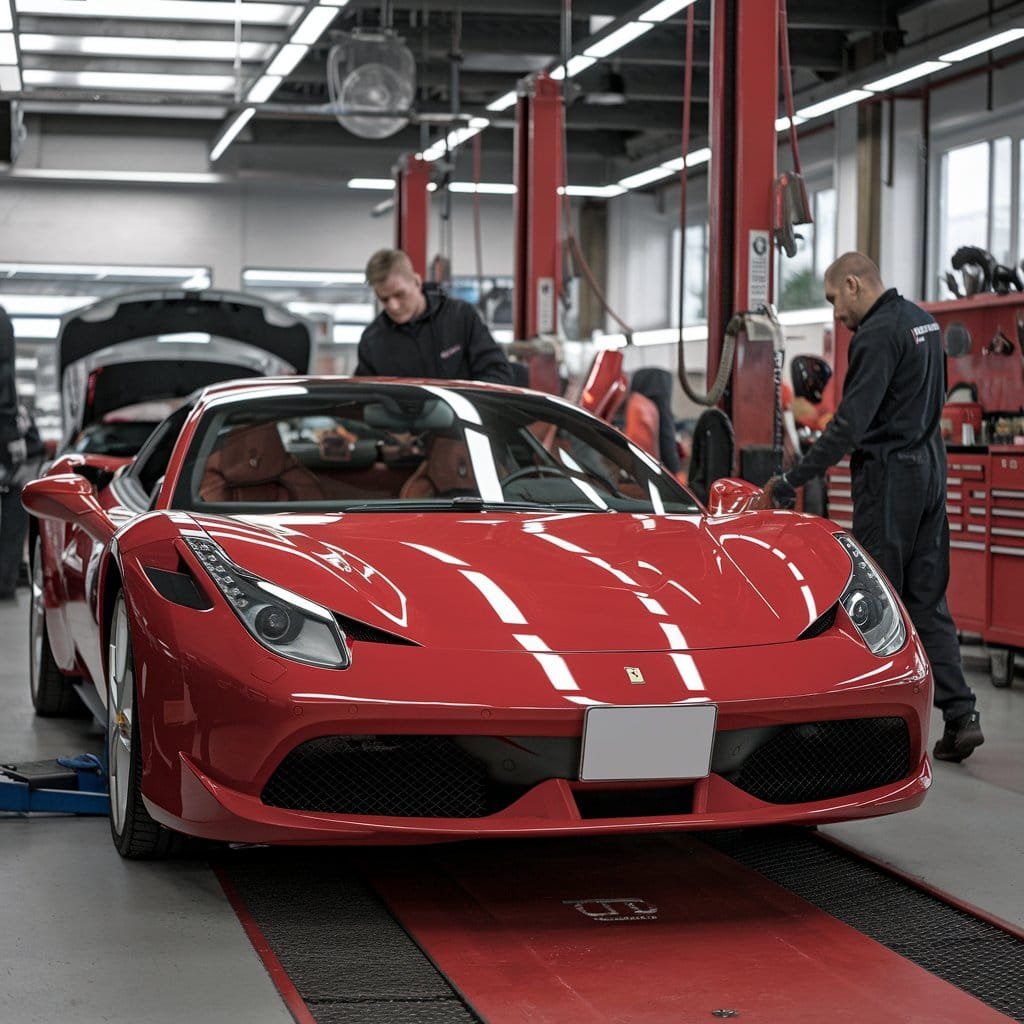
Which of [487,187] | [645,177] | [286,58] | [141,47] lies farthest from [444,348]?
[487,187]

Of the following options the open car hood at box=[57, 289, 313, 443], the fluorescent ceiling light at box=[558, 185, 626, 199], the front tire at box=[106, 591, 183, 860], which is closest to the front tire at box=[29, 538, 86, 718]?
the front tire at box=[106, 591, 183, 860]

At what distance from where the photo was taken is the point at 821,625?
3168 millimetres

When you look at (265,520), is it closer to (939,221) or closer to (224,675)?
(224,675)

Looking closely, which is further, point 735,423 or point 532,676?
point 735,423

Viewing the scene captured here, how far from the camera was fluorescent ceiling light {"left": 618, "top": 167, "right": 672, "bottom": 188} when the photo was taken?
18.4 meters

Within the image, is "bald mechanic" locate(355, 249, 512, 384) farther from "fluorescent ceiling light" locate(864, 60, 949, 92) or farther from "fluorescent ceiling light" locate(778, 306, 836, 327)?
"fluorescent ceiling light" locate(778, 306, 836, 327)

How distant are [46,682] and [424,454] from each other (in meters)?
1.85

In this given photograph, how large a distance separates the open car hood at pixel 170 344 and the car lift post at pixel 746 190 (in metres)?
2.11

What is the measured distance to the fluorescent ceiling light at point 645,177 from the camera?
18.4 meters

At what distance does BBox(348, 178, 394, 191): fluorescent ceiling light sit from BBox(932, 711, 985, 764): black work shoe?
1705 cm

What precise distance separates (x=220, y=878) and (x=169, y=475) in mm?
957

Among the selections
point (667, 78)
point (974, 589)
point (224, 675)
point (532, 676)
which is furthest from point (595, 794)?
point (667, 78)

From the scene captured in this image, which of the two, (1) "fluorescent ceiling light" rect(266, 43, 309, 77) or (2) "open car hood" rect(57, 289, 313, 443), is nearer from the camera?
(2) "open car hood" rect(57, 289, 313, 443)

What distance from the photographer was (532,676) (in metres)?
2.87
